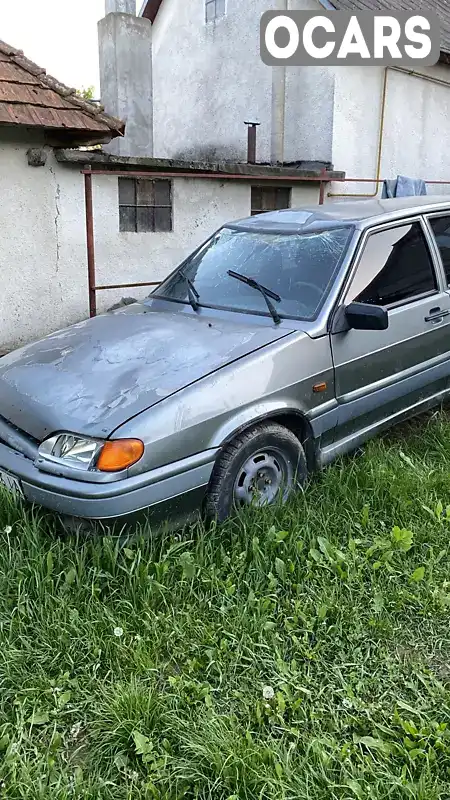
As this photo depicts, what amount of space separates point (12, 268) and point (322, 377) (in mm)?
5150

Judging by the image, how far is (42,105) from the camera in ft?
22.0

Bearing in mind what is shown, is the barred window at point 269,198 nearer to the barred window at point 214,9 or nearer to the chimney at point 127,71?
the chimney at point 127,71

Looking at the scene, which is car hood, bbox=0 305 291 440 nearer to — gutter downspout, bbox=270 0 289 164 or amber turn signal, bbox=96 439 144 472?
amber turn signal, bbox=96 439 144 472

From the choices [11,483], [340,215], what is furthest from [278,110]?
[11,483]

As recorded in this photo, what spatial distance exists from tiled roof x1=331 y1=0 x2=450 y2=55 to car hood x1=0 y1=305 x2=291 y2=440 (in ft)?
28.5

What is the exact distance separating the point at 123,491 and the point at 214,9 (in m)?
12.1

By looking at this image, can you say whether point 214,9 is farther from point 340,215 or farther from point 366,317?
point 366,317

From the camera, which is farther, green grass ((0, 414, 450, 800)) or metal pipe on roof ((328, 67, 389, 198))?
metal pipe on roof ((328, 67, 389, 198))

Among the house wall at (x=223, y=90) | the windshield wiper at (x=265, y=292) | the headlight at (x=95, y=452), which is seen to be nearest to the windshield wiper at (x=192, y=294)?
the windshield wiper at (x=265, y=292)

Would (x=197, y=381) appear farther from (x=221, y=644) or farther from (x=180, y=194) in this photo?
(x=180, y=194)

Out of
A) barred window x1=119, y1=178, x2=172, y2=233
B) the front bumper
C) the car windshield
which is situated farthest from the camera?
barred window x1=119, y1=178, x2=172, y2=233

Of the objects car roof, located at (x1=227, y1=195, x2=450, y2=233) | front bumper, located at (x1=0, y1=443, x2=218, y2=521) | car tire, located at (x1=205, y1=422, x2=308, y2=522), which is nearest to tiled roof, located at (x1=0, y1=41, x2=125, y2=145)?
car roof, located at (x1=227, y1=195, x2=450, y2=233)

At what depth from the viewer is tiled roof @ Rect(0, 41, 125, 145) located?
649cm

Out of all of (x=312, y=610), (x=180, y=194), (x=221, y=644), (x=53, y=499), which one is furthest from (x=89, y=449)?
(x=180, y=194)
